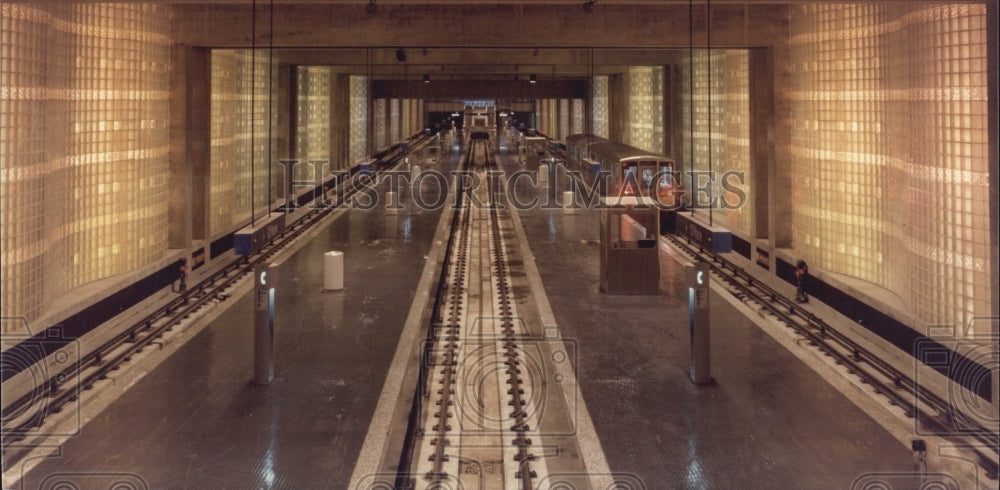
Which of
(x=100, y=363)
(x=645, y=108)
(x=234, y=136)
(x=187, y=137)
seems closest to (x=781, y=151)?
(x=187, y=137)

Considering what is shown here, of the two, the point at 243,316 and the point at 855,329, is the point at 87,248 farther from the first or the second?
the point at 855,329

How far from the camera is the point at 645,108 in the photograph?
32531 mm

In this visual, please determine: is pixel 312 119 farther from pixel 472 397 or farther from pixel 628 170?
pixel 472 397

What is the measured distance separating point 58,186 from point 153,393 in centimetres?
430

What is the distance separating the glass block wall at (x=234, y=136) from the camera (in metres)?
→ 19.8

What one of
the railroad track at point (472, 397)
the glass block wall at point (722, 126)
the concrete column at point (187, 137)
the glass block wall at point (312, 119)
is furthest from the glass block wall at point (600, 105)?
the concrete column at point (187, 137)

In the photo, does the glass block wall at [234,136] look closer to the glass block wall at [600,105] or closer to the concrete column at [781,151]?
the concrete column at [781,151]

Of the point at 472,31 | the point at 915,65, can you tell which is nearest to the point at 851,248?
the point at 915,65

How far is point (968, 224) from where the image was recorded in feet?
31.8

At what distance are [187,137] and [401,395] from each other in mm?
9741

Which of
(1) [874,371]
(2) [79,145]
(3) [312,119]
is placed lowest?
(1) [874,371]

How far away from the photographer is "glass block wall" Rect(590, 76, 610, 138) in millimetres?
45034

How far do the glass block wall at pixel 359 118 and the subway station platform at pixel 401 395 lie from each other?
98.5 feet

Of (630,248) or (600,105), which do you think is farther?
(600,105)
